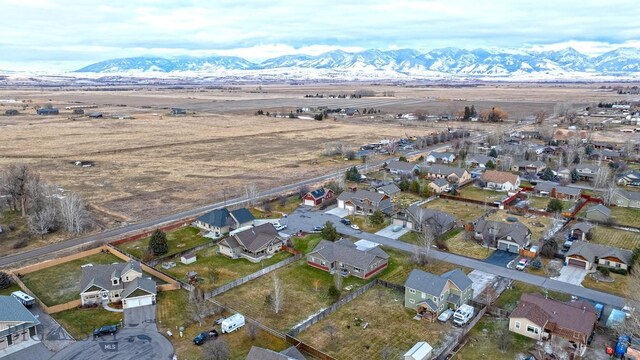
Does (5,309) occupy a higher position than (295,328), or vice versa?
(5,309)

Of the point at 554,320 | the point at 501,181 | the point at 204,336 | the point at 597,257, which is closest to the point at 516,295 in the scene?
the point at 554,320

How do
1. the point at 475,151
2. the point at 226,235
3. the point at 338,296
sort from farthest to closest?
the point at 475,151 < the point at 226,235 < the point at 338,296

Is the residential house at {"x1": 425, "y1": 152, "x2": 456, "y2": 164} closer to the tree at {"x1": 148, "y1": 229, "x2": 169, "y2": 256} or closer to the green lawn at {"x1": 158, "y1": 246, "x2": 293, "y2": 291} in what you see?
the green lawn at {"x1": 158, "y1": 246, "x2": 293, "y2": 291}

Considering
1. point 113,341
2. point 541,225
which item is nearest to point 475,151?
point 541,225

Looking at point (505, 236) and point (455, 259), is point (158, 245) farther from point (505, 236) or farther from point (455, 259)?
point (505, 236)

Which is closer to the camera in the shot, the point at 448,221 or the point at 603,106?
the point at 448,221

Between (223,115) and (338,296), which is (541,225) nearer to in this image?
(338,296)
